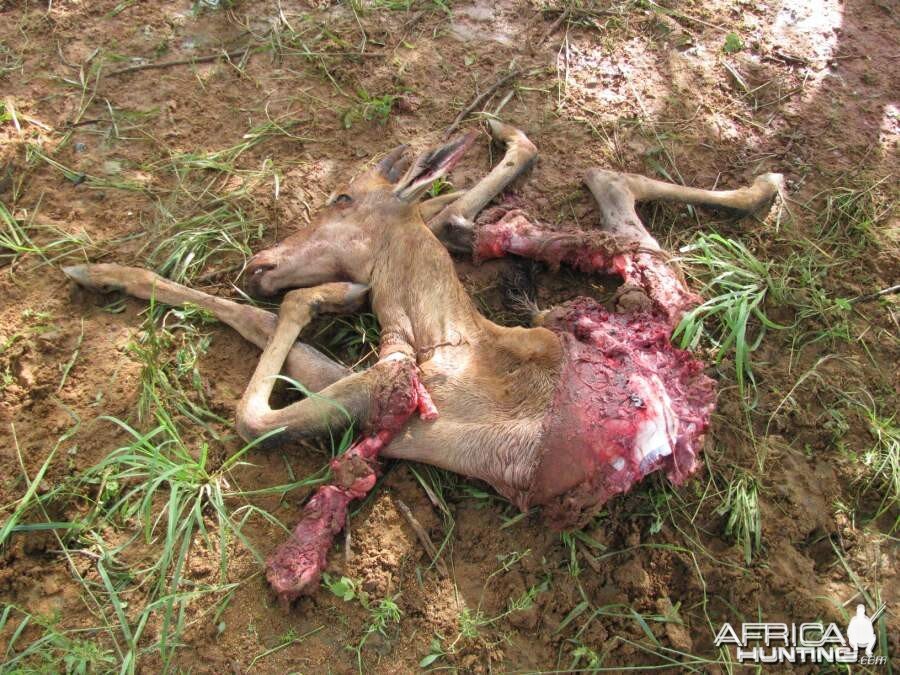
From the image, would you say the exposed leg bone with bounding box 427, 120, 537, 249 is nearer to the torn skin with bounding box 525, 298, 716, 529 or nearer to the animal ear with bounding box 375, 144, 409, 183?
the animal ear with bounding box 375, 144, 409, 183

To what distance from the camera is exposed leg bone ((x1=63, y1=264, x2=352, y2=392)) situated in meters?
3.09

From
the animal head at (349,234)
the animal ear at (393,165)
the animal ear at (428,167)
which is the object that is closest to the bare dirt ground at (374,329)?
the animal head at (349,234)

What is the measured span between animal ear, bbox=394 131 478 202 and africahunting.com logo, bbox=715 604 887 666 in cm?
244

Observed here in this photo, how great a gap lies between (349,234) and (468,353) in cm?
92

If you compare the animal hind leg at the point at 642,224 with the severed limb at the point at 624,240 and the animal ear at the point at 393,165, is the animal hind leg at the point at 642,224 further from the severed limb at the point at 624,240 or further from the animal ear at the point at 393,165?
the animal ear at the point at 393,165

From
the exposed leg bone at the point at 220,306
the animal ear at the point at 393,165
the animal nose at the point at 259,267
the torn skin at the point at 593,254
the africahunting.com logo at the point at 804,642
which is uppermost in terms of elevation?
the animal ear at the point at 393,165

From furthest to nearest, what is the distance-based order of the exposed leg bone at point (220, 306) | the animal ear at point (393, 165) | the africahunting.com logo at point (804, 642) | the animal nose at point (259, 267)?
the animal ear at point (393, 165) < the animal nose at point (259, 267) < the exposed leg bone at point (220, 306) < the africahunting.com logo at point (804, 642)

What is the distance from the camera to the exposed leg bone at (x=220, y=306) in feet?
10.2

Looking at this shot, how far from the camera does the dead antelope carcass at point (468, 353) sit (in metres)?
2.62

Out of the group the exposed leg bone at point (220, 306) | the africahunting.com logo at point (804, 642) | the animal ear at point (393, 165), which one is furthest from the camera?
the animal ear at point (393, 165)

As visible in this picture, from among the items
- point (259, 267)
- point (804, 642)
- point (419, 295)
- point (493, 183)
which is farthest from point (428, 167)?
point (804, 642)

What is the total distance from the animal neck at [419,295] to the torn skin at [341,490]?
0.79ft

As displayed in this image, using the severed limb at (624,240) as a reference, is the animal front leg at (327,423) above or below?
below

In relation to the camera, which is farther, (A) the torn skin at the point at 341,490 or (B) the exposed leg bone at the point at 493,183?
(B) the exposed leg bone at the point at 493,183
